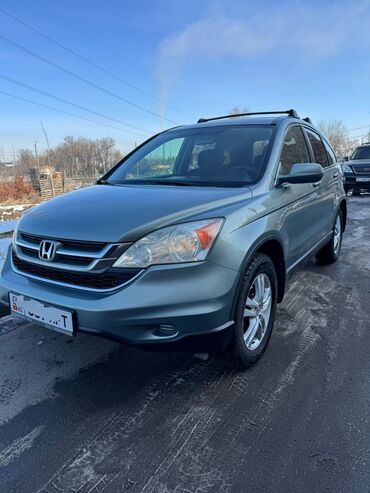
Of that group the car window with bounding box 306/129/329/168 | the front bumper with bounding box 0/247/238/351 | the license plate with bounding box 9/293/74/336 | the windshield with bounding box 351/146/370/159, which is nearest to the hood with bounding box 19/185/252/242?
the front bumper with bounding box 0/247/238/351

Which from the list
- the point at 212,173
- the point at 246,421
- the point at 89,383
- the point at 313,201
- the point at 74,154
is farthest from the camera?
the point at 74,154

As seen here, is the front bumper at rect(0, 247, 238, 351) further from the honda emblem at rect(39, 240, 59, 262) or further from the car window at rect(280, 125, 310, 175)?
the car window at rect(280, 125, 310, 175)

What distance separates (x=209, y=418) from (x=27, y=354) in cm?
158

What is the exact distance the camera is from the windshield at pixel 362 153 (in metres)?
15.0

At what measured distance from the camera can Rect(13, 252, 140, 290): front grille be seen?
7.14 feet

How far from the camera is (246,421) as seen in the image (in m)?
2.28

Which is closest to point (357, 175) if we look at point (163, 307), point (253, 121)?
point (253, 121)

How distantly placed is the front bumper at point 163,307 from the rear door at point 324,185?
2317 mm

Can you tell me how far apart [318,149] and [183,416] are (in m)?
3.45

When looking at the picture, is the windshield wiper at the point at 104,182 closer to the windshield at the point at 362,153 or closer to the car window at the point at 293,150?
the car window at the point at 293,150

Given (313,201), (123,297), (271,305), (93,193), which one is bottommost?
(271,305)

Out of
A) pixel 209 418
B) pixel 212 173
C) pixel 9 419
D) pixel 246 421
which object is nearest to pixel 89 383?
pixel 9 419

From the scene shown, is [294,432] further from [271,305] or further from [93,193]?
[93,193]

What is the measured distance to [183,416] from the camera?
233 cm
